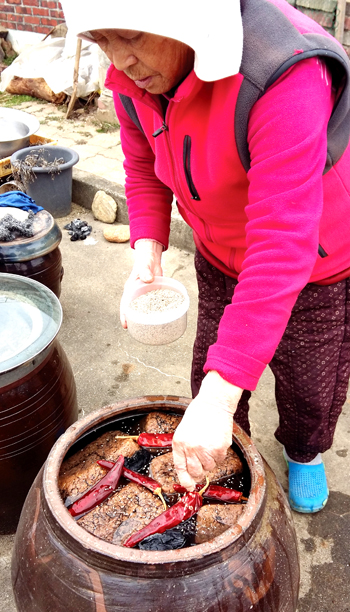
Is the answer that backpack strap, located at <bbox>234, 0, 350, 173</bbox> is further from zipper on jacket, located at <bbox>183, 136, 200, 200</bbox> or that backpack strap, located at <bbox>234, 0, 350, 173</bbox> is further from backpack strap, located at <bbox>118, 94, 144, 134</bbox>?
backpack strap, located at <bbox>118, 94, 144, 134</bbox>

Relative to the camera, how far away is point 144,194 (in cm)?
218

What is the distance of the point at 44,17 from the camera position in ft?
24.3

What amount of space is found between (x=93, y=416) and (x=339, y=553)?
1.34 meters

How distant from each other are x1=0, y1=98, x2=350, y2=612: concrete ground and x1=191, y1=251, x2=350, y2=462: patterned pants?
337mm

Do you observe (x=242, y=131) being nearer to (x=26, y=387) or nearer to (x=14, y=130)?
(x=26, y=387)

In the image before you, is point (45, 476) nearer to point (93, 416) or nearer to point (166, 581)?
point (93, 416)

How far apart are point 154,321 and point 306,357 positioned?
0.59 m

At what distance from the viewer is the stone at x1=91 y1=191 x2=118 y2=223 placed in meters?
5.06

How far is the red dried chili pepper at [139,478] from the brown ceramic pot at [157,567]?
0.21 metres

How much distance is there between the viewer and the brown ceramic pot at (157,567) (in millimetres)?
1312

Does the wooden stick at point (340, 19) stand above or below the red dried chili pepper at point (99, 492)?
above

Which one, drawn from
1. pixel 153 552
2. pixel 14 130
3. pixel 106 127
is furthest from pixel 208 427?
pixel 106 127

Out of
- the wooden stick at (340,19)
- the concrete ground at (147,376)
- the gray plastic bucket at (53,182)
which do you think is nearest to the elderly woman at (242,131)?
the concrete ground at (147,376)

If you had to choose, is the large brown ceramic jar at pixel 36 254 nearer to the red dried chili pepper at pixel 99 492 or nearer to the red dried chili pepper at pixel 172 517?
the red dried chili pepper at pixel 99 492
